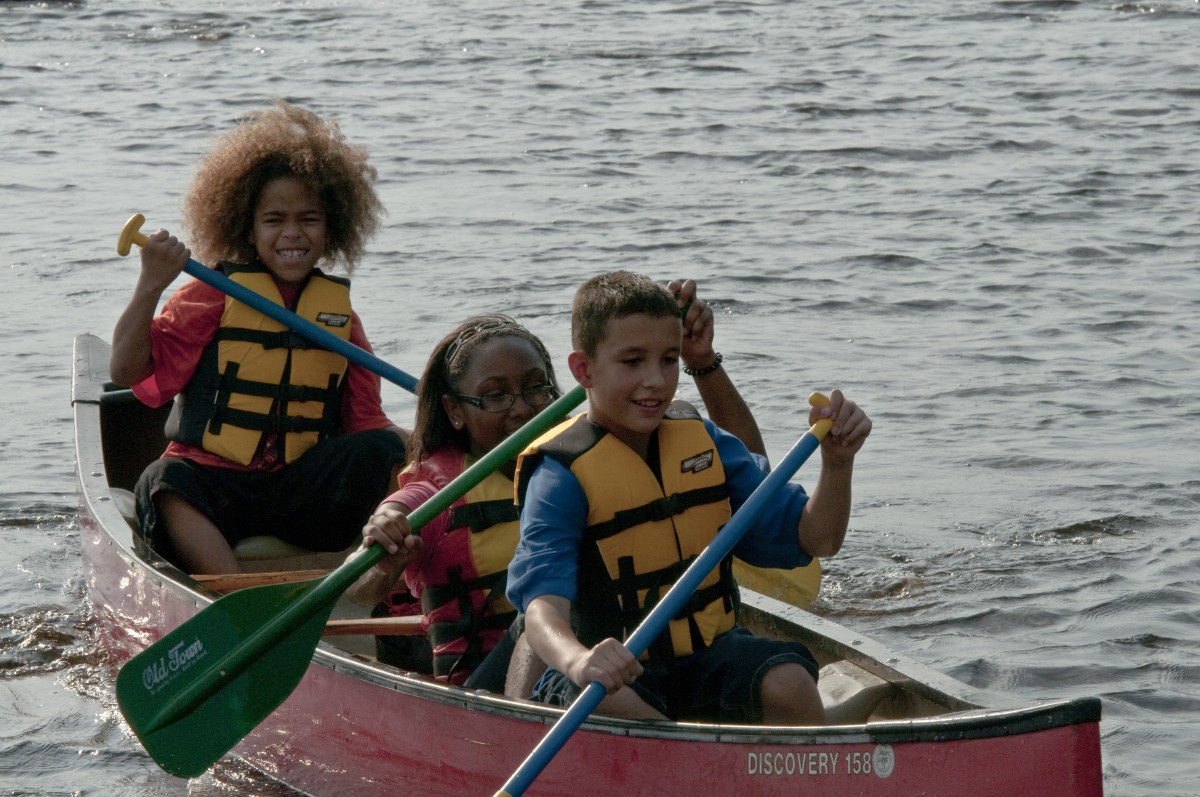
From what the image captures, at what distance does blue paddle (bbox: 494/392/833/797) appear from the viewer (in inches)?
110

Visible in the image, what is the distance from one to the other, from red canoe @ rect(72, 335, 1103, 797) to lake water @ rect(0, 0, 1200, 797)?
1.08 ft

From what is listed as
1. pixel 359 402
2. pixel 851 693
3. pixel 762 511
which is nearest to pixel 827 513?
pixel 762 511

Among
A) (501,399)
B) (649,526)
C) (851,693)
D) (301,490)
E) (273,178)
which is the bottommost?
(851,693)

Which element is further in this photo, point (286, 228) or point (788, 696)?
point (286, 228)

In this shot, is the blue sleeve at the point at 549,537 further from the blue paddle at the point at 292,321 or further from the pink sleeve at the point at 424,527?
the blue paddle at the point at 292,321

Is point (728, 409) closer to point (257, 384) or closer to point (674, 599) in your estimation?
point (674, 599)

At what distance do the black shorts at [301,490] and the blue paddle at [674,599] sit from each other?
1541mm

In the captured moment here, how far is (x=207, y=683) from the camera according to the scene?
11.8 ft

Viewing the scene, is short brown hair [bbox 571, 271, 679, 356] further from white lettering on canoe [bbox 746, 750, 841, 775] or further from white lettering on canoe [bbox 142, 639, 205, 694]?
white lettering on canoe [bbox 142, 639, 205, 694]

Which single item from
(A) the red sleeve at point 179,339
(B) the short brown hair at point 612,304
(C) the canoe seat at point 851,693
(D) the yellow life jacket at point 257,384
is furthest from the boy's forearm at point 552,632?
(A) the red sleeve at point 179,339

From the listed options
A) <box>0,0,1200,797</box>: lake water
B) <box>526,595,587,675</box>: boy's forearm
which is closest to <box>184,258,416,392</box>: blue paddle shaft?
<box>0,0,1200,797</box>: lake water

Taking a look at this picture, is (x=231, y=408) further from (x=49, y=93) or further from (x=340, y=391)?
(x=49, y=93)

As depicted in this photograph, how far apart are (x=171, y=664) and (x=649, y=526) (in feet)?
3.89

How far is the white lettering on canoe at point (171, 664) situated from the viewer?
11.9ft
